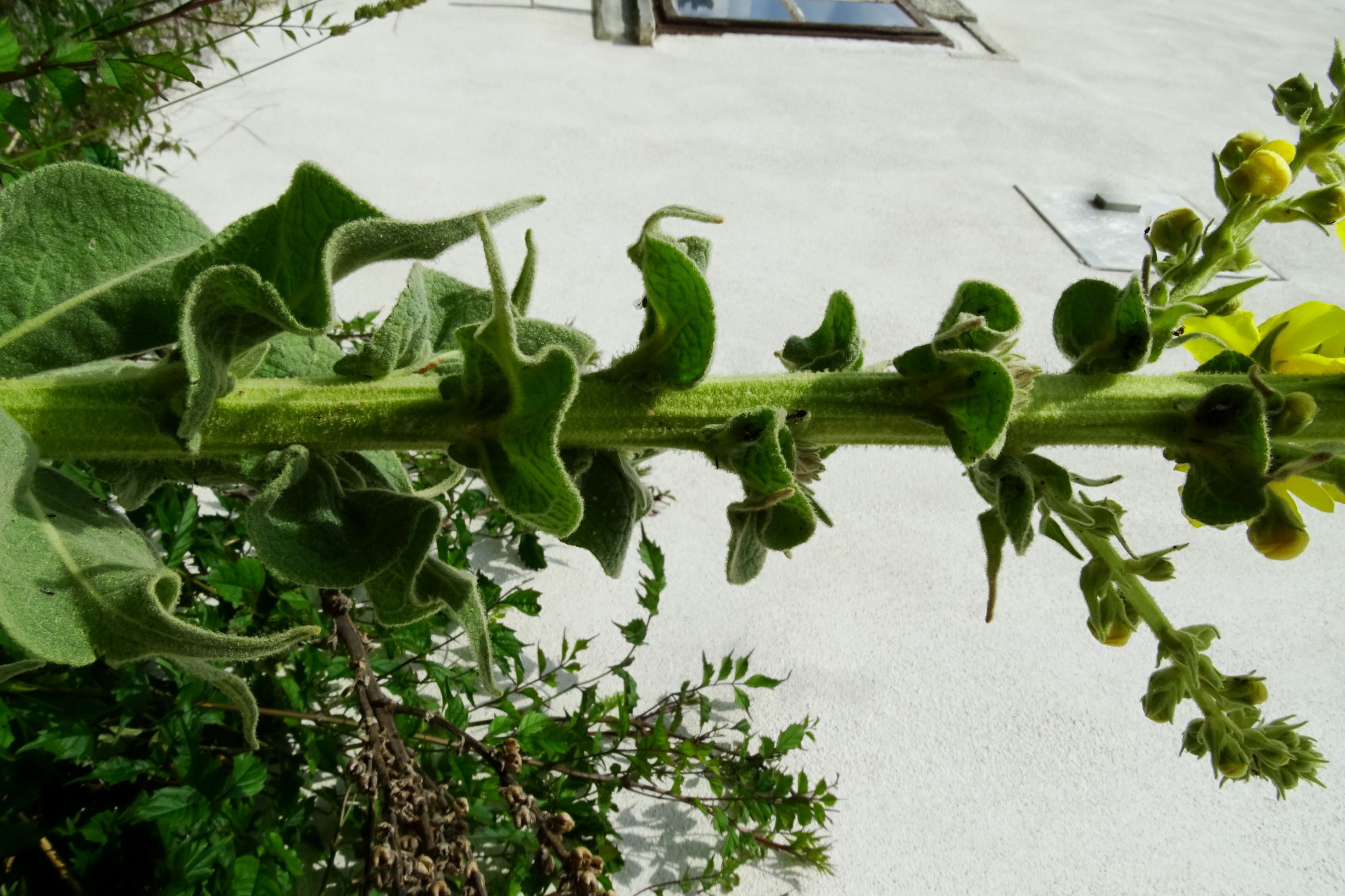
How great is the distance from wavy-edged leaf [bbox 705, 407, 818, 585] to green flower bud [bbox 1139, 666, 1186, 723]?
240 mm

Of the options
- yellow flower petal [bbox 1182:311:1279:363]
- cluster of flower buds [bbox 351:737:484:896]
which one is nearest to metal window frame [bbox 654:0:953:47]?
cluster of flower buds [bbox 351:737:484:896]

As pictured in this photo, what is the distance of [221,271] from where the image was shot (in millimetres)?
388

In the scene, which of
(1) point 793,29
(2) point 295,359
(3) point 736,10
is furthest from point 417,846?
(3) point 736,10

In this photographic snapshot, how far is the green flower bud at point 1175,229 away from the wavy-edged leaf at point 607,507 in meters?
0.35

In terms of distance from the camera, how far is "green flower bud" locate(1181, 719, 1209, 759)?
0.57m

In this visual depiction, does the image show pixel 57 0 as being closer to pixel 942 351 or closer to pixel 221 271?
pixel 221 271

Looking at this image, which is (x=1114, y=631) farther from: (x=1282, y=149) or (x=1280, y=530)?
(x=1282, y=149)

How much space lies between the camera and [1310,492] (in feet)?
1.78

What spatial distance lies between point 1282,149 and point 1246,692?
0.30 meters

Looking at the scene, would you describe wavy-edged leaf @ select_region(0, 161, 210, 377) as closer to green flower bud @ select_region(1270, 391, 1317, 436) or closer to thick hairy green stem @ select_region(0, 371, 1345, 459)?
thick hairy green stem @ select_region(0, 371, 1345, 459)

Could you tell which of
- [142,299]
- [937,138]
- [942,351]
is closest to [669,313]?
[942,351]

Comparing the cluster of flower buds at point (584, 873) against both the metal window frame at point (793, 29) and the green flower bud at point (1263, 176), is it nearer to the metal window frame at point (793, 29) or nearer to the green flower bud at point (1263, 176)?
the green flower bud at point (1263, 176)

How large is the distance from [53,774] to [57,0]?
1.41m

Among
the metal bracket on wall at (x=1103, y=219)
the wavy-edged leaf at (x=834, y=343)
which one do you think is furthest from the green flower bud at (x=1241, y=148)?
the metal bracket on wall at (x=1103, y=219)
